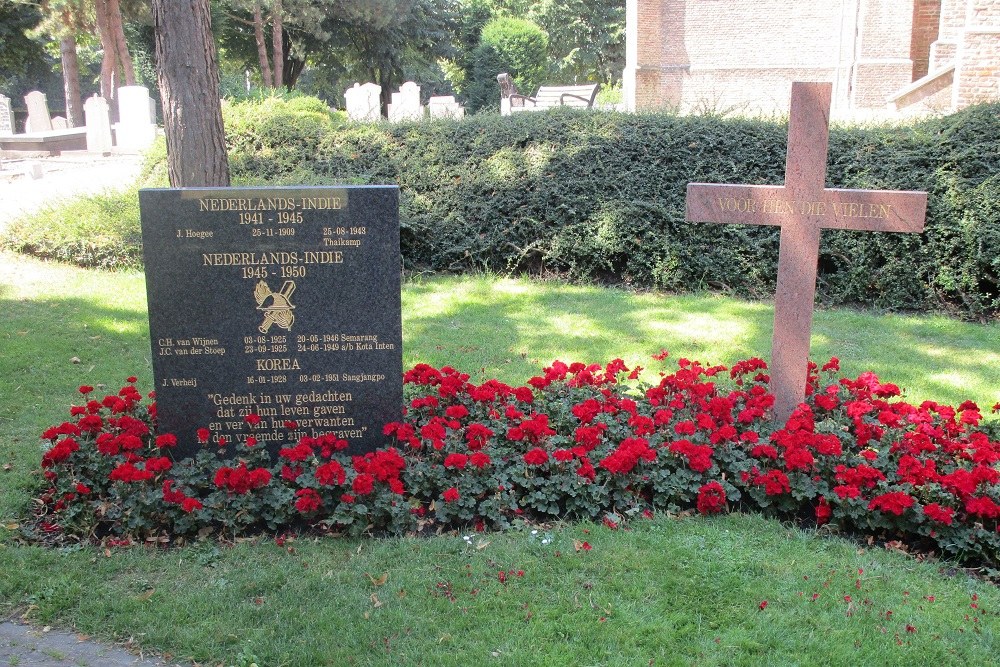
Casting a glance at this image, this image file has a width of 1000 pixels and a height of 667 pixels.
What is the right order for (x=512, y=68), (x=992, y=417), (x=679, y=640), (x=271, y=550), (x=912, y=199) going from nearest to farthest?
(x=679, y=640) → (x=271, y=550) → (x=912, y=199) → (x=992, y=417) → (x=512, y=68)

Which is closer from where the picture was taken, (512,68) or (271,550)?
(271,550)

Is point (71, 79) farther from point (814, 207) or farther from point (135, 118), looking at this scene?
point (814, 207)

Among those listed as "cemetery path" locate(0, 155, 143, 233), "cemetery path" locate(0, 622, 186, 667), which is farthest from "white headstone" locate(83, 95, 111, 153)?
"cemetery path" locate(0, 622, 186, 667)

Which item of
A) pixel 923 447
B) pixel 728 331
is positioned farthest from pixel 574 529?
pixel 728 331

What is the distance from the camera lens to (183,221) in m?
4.50

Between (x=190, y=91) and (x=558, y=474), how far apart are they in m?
4.81

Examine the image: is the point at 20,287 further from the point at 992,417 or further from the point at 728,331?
the point at 992,417

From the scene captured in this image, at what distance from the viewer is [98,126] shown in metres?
24.9

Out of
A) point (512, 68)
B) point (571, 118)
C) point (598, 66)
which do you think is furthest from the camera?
point (598, 66)

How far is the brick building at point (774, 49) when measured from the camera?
25.6 m

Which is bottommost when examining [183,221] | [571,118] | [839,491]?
[839,491]

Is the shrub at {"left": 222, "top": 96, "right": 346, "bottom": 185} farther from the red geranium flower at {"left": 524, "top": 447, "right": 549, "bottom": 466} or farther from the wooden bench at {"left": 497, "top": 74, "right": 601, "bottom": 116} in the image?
the wooden bench at {"left": 497, "top": 74, "right": 601, "bottom": 116}

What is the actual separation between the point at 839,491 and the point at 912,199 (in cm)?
175

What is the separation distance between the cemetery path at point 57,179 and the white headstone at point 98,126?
1584 millimetres
